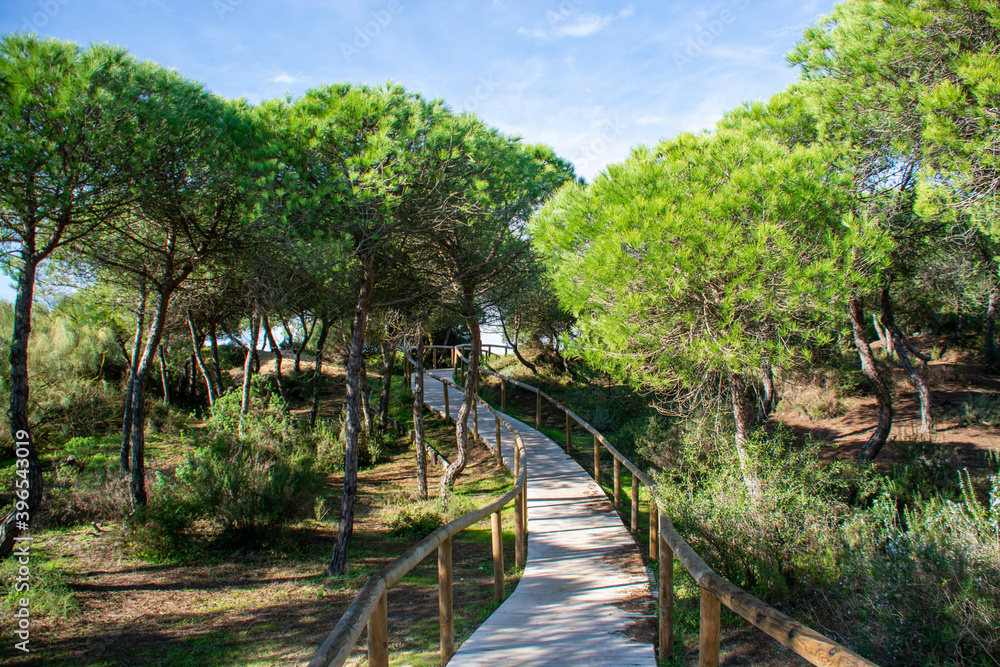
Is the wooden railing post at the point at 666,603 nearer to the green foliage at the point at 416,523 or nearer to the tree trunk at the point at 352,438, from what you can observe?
the tree trunk at the point at 352,438

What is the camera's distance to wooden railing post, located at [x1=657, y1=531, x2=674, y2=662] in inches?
139

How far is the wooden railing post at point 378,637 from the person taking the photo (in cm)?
238

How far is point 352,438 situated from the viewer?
23.9ft

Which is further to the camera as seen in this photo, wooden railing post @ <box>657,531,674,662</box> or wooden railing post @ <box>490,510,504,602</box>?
wooden railing post @ <box>490,510,504,602</box>

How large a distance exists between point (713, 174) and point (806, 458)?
3.23 meters

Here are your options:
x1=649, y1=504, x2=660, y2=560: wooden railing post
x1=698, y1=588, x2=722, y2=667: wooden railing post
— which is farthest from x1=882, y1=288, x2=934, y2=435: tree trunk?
x1=698, y1=588, x2=722, y2=667: wooden railing post

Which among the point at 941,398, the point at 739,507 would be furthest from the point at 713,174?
the point at 941,398

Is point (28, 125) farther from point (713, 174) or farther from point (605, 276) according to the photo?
point (713, 174)

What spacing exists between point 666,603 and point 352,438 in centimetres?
479

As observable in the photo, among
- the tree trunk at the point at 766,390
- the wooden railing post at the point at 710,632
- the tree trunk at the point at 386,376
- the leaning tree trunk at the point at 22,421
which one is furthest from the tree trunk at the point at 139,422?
the tree trunk at the point at 766,390

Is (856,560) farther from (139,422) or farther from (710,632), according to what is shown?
(139,422)

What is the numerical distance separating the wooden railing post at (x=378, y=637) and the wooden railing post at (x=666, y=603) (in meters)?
1.89

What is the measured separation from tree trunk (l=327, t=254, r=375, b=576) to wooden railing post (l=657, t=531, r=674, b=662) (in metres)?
4.32

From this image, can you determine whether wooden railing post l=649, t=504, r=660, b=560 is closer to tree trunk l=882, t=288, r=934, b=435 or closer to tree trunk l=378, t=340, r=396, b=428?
tree trunk l=882, t=288, r=934, b=435
